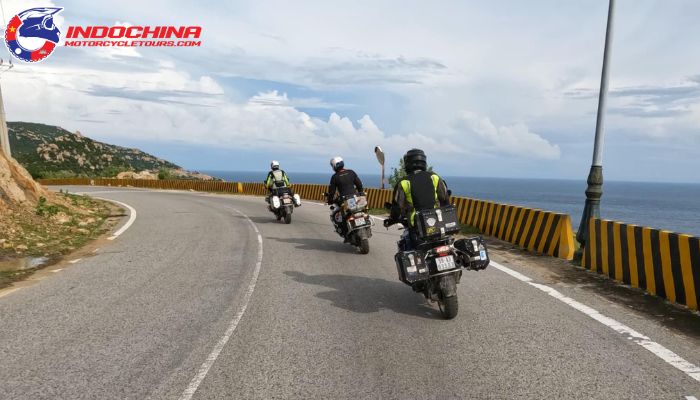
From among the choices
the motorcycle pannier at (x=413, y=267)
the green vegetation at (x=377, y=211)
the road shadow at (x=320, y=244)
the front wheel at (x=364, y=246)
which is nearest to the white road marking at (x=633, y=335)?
the motorcycle pannier at (x=413, y=267)

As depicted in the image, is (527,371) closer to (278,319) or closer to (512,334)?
(512,334)

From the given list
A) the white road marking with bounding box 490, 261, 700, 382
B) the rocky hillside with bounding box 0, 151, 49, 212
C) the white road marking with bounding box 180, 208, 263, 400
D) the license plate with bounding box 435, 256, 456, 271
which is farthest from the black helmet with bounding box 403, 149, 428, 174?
the rocky hillside with bounding box 0, 151, 49, 212

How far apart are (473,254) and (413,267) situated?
903 millimetres

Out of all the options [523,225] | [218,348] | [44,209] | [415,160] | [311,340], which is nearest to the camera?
[218,348]

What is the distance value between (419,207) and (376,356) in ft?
7.41

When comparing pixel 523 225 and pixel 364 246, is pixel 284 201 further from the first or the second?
pixel 523 225

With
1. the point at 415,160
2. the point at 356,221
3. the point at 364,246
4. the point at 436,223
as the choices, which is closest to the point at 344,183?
the point at 356,221

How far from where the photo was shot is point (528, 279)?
8094 millimetres

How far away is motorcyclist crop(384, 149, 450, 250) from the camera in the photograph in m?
6.28

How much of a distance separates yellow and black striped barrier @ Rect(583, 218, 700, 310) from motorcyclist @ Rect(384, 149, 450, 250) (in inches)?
133

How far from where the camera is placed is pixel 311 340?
16.7 feet

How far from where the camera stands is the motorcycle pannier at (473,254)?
6.23 metres

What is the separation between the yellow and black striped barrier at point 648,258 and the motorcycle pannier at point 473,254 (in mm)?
2810

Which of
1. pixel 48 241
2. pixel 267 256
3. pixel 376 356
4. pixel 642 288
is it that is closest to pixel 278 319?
pixel 376 356
